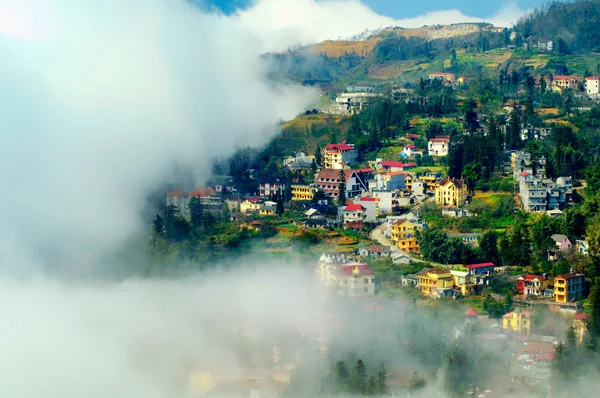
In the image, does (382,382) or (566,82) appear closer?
(382,382)

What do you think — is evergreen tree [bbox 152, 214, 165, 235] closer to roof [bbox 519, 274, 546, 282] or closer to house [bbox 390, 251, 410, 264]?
house [bbox 390, 251, 410, 264]

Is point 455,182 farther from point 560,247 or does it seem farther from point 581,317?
point 581,317

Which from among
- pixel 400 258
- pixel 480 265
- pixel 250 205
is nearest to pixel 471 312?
pixel 480 265

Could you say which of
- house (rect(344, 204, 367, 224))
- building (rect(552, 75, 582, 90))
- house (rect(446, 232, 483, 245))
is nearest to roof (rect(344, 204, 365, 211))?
house (rect(344, 204, 367, 224))

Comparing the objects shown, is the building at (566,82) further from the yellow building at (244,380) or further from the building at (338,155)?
the yellow building at (244,380)

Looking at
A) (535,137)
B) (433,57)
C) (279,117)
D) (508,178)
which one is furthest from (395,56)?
(508,178)
